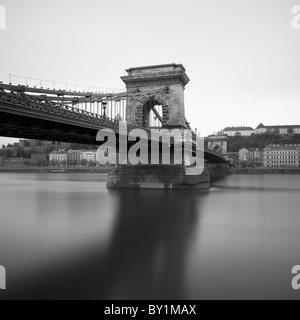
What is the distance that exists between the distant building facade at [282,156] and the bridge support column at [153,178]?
67.4m

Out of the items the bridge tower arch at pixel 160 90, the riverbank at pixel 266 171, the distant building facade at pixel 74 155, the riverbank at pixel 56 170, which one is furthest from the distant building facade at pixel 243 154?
the bridge tower arch at pixel 160 90

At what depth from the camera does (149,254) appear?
9141mm

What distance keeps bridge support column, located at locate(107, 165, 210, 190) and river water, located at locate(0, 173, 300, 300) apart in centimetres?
1105

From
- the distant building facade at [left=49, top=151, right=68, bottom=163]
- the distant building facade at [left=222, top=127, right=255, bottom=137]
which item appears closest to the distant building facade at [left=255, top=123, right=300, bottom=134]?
the distant building facade at [left=222, top=127, right=255, bottom=137]

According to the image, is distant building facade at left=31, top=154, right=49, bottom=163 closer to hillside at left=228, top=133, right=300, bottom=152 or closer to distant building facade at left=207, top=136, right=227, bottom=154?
distant building facade at left=207, top=136, right=227, bottom=154

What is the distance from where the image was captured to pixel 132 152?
28406mm

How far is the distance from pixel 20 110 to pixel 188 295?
9.82m

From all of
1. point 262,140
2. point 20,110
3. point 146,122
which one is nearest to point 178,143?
point 146,122

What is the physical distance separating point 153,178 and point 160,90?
956 centimetres

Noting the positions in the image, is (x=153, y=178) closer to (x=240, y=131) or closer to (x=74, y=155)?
(x=74, y=155)

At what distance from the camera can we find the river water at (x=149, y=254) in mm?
6570

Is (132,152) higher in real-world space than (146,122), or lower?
lower
